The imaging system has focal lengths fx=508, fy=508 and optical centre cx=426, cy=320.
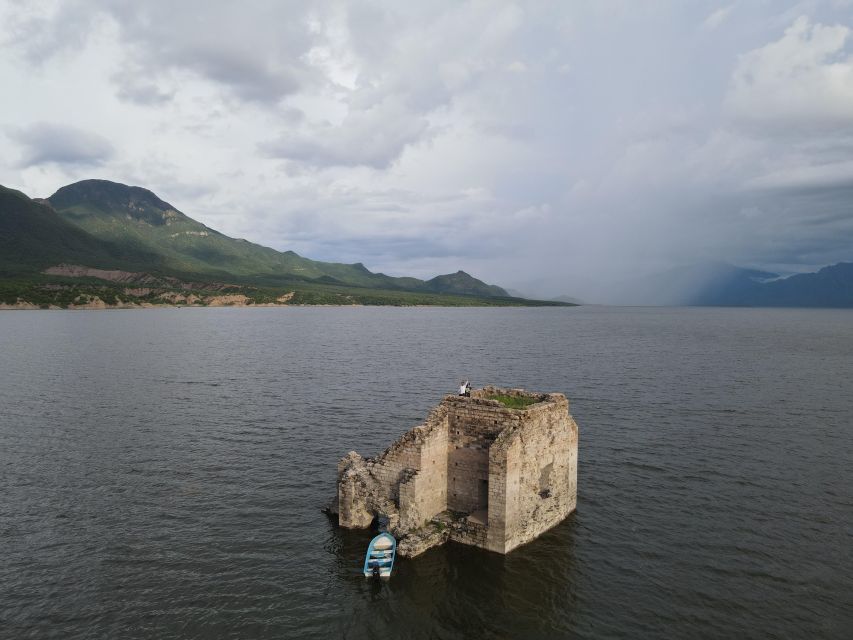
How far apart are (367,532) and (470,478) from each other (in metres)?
5.78

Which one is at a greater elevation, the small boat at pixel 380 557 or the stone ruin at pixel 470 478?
the stone ruin at pixel 470 478

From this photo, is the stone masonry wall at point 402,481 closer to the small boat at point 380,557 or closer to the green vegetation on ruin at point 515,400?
the small boat at point 380,557

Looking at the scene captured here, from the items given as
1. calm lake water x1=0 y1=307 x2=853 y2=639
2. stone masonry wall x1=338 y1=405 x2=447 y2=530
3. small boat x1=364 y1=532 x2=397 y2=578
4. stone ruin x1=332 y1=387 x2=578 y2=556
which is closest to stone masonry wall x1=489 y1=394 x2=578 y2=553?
stone ruin x1=332 y1=387 x2=578 y2=556

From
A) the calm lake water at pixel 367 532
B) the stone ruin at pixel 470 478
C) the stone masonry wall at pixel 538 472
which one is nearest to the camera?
the calm lake water at pixel 367 532

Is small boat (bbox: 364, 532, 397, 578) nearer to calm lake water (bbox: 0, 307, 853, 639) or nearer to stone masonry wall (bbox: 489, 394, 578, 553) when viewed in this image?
calm lake water (bbox: 0, 307, 853, 639)

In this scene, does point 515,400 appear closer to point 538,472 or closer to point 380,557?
point 538,472

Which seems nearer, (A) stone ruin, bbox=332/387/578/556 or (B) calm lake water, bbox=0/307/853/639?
(B) calm lake water, bbox=0/307/853/639

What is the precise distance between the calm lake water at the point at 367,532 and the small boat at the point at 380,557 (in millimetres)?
496

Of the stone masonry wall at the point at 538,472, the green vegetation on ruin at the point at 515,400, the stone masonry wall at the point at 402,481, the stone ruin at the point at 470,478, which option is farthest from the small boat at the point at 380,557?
the green vegetation on ruin at the point at 515,400

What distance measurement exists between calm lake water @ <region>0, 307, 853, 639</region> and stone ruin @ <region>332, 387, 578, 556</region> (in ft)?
3.59

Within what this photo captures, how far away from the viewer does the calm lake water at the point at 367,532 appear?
18781mm

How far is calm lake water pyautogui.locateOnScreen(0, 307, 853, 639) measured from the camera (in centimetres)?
1878

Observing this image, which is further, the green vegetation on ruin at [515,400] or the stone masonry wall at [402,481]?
the green vegetation on ruin at [515,400]

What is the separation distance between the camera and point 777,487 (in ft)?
99.1
